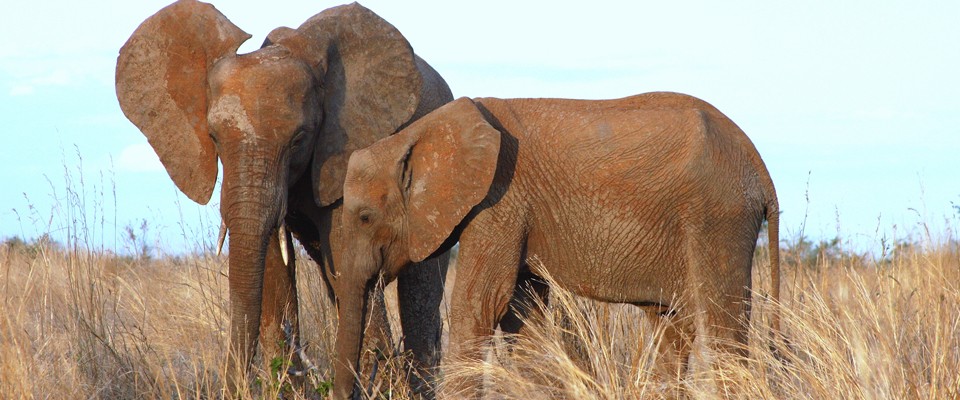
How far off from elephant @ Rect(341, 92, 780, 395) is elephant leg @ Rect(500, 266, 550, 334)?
291 millimetres

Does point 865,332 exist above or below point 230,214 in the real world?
below

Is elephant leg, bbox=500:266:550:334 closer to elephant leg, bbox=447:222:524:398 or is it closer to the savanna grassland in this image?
the savanna grassland

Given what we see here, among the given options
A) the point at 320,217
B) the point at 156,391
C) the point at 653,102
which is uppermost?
the point at 653,102

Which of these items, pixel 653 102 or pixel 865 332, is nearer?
pixel 865 332

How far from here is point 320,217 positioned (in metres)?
6.58

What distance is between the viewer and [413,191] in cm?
552

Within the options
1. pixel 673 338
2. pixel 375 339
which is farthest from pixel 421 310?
pixel 673 338

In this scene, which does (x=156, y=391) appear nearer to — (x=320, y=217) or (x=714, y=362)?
(x=320, y=217)

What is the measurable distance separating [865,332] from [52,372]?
4.16m

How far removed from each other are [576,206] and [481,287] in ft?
1.94

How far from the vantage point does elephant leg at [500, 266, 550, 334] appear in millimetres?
5840

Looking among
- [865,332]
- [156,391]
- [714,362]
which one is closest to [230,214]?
[156,391]

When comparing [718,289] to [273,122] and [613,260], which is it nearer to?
[613,260]

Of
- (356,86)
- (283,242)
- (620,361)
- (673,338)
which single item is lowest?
(620,361)
